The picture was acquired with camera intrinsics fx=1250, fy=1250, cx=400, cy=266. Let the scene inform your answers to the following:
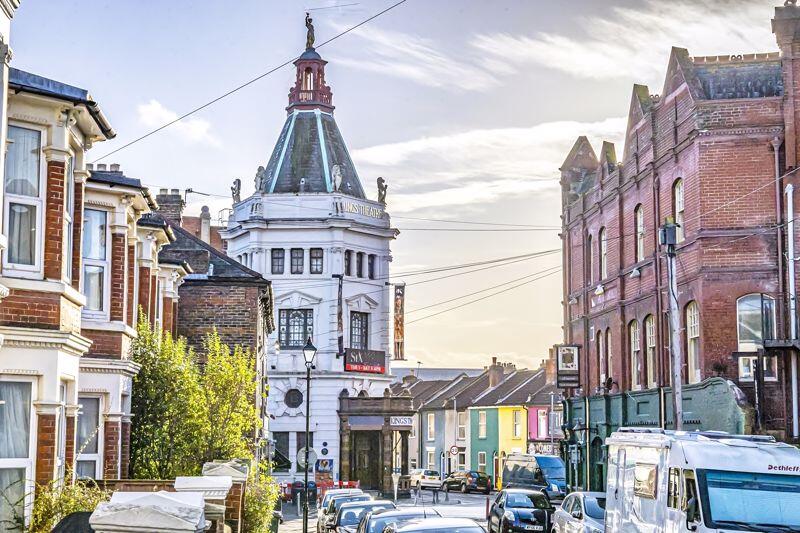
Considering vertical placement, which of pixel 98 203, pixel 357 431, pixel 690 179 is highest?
pixel 690 179

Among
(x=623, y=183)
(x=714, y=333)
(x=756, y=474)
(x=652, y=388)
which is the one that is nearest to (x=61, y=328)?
(x=756, y=474)

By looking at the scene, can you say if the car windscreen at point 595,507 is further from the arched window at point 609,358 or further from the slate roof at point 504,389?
the slate roof at point 504,389

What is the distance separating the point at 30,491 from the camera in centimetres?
1440

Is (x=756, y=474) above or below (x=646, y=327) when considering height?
below

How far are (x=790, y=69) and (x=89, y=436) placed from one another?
22.4 metres

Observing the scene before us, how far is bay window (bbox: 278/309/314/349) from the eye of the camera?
242ft

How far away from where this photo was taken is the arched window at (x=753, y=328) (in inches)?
1326

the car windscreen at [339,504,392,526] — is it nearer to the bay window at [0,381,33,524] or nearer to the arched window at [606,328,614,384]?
the bay window at [0,381,33,524]

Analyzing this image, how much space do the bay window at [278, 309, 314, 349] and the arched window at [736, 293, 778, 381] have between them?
136 ft

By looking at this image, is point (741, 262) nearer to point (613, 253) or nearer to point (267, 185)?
point (613, 253)

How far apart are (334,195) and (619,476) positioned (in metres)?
54.8

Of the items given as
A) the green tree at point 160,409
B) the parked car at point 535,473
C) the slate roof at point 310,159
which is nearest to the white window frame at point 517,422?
the slate roof at point 310,159

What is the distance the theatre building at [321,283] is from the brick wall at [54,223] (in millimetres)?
55385

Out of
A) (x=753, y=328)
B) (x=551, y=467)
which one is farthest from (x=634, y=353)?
(x=551, y=467)
